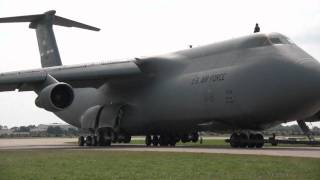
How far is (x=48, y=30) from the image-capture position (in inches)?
1304

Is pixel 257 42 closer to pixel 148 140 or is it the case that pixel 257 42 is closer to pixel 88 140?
pixel 148 140

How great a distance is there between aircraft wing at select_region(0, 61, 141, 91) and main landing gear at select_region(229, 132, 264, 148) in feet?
21.3

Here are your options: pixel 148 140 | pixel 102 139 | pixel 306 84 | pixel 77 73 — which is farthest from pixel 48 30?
pixel 306 84

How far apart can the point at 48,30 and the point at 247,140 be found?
15.7 metres

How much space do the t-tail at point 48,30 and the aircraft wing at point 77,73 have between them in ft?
21.0

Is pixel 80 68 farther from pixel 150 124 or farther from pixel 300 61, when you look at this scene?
pixel 300 61

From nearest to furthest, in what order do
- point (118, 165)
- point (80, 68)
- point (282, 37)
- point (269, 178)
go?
point (269, 178) < point (118, 165) < point (282, 37) < point (80, 68)

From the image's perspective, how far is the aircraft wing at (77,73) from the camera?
26.5 m

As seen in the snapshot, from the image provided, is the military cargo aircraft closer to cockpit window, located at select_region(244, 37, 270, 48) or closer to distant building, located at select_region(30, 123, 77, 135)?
cockpit window, located at select_region(244, 37, 270, 48)

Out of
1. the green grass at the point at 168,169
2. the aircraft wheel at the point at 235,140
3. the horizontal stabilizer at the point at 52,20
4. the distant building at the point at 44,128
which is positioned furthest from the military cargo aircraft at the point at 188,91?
the distant building at the point at 44,128

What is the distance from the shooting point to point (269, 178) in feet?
33.2

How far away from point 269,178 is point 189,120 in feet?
48.7

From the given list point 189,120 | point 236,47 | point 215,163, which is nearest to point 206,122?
point 189,120

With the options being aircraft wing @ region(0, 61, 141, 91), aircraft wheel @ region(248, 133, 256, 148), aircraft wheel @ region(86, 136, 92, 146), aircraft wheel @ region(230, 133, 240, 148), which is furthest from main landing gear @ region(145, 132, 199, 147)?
aircraft wheel @ region(248, 133, 256, 148)
